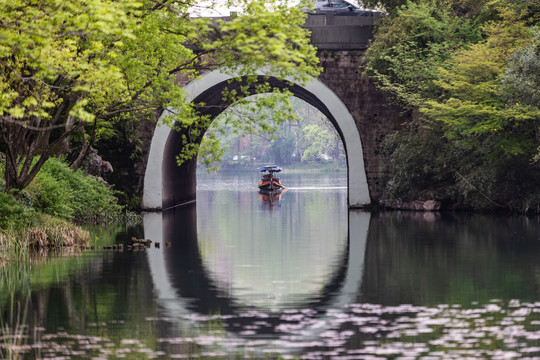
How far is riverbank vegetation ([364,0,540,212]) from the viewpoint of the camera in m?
23.8

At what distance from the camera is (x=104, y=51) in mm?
15891

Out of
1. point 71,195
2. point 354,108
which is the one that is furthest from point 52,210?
point 354,108

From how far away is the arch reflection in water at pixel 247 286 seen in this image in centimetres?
1030

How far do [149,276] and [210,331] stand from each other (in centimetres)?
453

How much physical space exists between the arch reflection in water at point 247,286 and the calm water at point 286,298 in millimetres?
26

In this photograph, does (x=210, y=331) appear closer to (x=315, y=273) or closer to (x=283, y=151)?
(x=315, y=273)

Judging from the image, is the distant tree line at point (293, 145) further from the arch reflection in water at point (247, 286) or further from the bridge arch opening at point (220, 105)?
the arch reflection in water at point (247, 286)

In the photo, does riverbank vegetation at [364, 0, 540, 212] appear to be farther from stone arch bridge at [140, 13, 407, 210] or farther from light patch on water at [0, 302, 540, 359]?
light patch on water at [0, 302, 540, 359]

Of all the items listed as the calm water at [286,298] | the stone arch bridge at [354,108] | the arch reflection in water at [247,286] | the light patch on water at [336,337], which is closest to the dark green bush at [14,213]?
the calm water at [286,298]

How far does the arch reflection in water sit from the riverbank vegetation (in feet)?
21.2

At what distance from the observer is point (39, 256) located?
16188 millimetres

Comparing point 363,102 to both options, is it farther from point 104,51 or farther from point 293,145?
point 293,145

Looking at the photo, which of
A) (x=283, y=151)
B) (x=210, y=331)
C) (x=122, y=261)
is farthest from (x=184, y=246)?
(x=283, y=151)

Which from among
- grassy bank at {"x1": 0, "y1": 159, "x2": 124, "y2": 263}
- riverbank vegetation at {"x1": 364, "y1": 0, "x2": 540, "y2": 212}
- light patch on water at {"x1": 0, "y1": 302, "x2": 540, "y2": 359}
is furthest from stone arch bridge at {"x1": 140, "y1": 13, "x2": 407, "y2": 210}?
light patch on water at {"x1": 0, "y1": 302, "x2": 540, "y2": 359}
